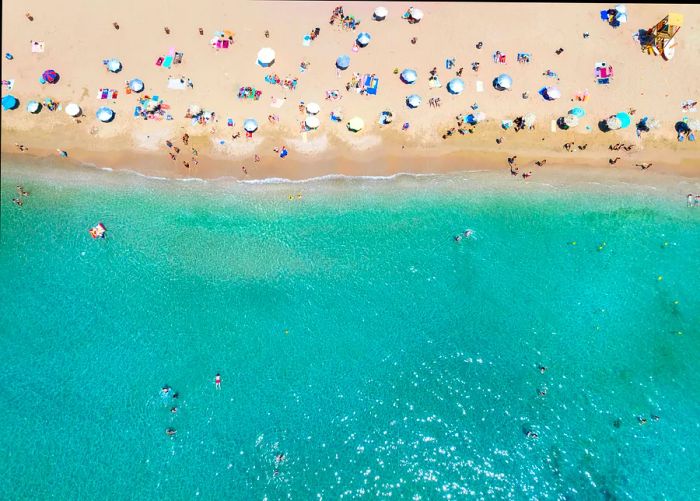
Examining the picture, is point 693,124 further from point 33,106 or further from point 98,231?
point 33,106

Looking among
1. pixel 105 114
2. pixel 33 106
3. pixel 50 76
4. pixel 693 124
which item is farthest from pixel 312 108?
pixel 693 124

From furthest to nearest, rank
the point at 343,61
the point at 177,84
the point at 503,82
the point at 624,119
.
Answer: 1. the point at 177,84
2. the point at 343,61
3. the point at 503,82
4. the point at 624,119

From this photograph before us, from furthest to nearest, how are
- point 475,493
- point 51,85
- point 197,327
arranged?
point 51,85, point 197,327, point 475,493

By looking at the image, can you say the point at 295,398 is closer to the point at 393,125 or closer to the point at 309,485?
the point at 309,485

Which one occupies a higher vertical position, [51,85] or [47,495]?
[51,85]

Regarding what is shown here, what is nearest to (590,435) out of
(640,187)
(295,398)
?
(640,187)

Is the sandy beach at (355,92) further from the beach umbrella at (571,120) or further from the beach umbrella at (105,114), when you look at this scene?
the beach umbrella at (571,120)
